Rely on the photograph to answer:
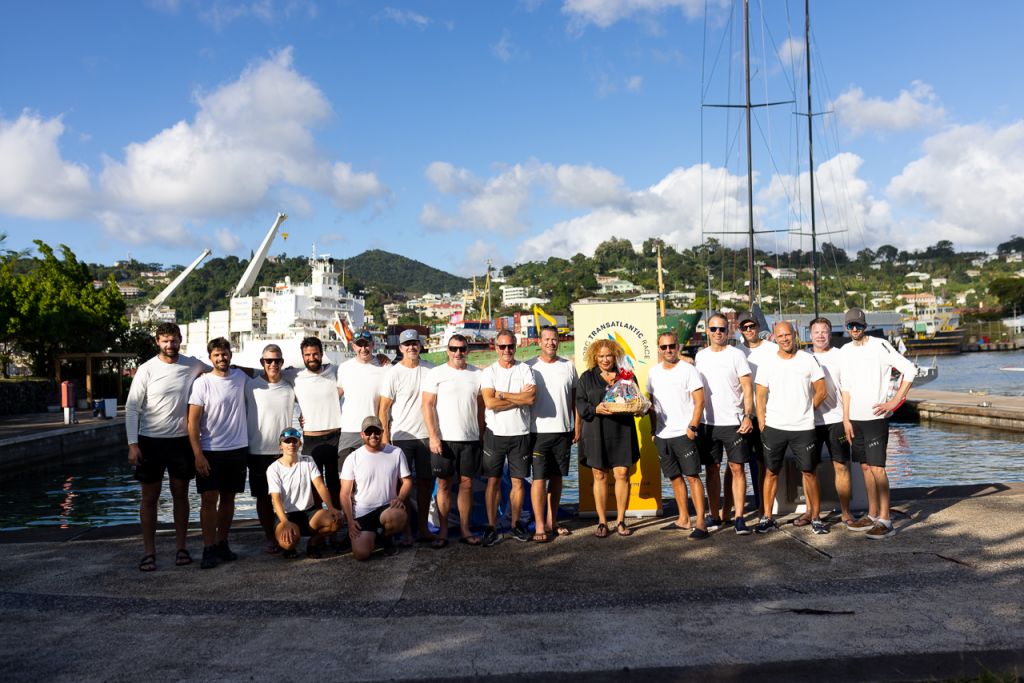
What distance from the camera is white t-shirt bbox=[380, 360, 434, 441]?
628 cm

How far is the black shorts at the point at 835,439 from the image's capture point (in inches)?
251

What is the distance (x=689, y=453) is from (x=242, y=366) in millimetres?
3908

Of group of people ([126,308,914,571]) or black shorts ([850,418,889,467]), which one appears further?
black shorts ([850,418,889,467])

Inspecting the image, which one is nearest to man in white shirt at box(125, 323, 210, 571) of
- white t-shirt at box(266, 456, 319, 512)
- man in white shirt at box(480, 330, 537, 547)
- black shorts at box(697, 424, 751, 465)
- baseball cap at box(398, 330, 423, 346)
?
white t-shirt at box(266, 456, 319, 512)

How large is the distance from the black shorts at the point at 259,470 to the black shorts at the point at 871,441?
4660 millimetres

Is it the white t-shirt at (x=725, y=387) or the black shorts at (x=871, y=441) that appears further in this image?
the white t-shirt at (x=725, y=387)

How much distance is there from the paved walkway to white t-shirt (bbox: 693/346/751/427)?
971 mm

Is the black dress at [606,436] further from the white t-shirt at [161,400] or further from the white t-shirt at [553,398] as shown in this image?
the white t-shirt at [161,400]

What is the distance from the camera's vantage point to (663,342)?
20.7ft

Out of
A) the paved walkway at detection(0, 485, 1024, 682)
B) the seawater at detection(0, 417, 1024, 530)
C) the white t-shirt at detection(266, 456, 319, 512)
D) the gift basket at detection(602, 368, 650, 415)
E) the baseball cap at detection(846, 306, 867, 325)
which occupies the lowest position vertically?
the seawater at detection(0, 417, 1024, 530)

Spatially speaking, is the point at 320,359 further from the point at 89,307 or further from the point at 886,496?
the point at 89,307

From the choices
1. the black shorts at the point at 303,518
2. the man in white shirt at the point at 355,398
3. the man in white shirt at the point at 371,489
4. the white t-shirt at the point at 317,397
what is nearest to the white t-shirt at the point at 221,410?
the white t-shirt at the point at 317,397

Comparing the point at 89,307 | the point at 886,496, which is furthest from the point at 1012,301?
the point at 886,496

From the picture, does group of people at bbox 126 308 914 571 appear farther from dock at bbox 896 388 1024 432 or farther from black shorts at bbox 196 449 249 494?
dock at bbox 896 388 1024 432
